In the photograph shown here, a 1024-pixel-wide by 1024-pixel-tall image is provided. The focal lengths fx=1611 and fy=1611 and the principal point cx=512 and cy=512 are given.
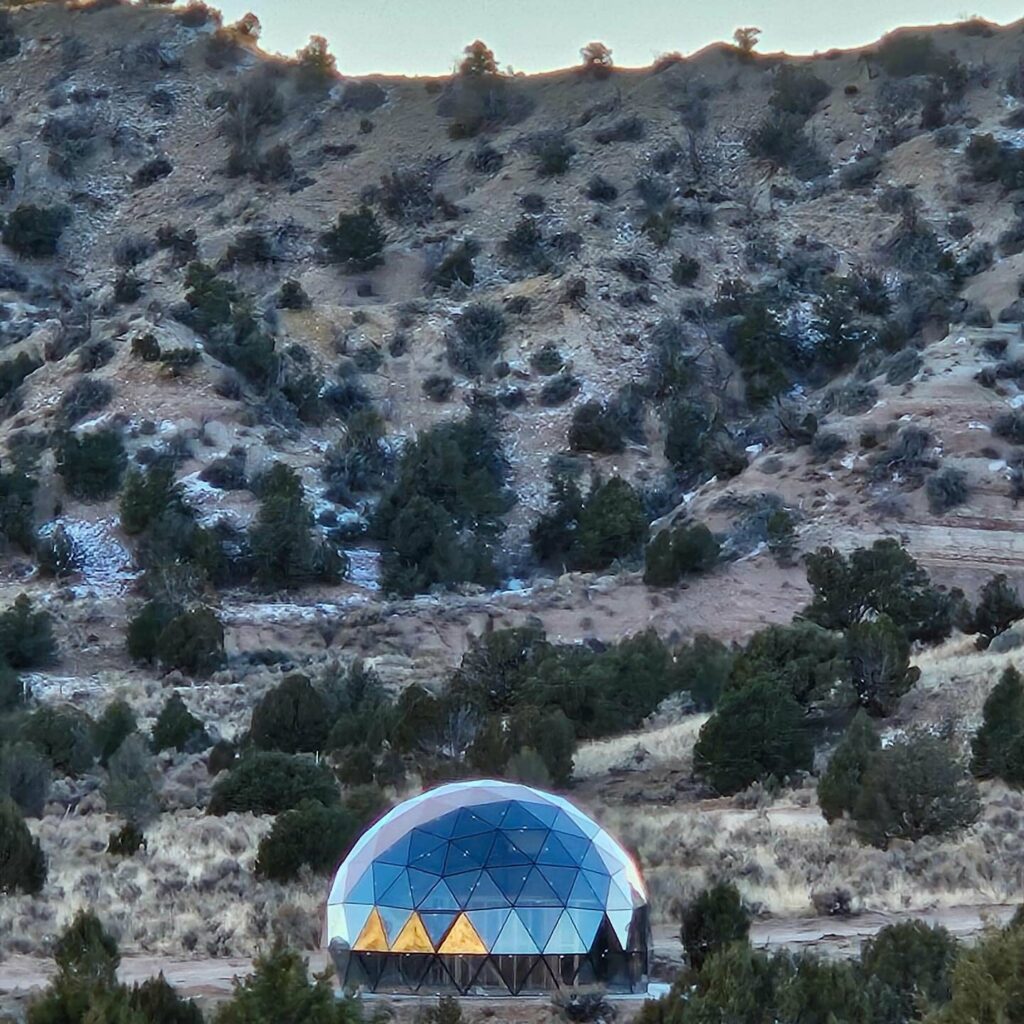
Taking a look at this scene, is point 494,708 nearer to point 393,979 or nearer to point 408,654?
point 408,654

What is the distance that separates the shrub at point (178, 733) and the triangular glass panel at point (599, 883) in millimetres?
17574

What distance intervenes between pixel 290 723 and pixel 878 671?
33.7 feet

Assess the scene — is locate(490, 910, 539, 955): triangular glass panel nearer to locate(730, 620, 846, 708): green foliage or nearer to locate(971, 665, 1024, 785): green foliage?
locate(971, 665, 1024, 785): green foliage

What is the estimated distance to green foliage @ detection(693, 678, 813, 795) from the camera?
2234cm

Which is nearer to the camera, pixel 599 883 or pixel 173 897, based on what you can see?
pixel 599 883

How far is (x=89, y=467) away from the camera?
154 ft

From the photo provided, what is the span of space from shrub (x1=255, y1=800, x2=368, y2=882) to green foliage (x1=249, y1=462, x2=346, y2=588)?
85.6 feet

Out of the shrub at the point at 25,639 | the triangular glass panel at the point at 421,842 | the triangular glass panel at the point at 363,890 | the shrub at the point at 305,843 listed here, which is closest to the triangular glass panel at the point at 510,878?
the triangular glass panel at the point at 421,842

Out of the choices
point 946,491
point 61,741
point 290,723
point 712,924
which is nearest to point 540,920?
point 712,924

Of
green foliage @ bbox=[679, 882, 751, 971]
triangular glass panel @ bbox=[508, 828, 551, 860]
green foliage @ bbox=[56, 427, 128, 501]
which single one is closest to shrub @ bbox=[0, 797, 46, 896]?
triangular glass panel @ bbox=[508, 828, 551, 860]

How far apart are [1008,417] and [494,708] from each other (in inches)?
885

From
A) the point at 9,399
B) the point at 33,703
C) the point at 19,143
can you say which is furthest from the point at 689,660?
the point at 19,143

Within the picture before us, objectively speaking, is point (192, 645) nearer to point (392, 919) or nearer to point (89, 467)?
point (89, 467)

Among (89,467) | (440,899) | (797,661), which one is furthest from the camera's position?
(89,467)
